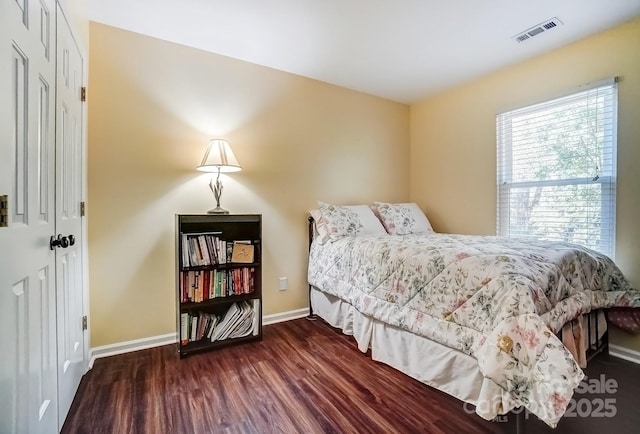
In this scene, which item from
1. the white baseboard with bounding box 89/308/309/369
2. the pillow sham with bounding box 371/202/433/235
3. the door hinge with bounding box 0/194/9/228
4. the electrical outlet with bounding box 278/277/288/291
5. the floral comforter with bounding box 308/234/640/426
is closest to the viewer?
the door hinge with bounding box 0/194/9/228

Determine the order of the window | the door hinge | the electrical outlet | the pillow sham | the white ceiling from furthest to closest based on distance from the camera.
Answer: the pillow sham, the electrical outlet, the window, the white ceiling, the door hinge

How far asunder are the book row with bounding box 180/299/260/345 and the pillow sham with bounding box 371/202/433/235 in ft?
4.89

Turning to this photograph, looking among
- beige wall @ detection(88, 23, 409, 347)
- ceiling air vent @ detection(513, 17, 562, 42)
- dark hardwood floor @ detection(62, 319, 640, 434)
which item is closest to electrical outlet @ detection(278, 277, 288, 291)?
beige wall @ detection(88, 23, 409, 347)

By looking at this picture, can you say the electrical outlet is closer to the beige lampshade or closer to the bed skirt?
the bed skirt

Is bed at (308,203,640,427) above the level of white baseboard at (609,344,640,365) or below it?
above

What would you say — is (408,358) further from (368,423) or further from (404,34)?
(404,34)

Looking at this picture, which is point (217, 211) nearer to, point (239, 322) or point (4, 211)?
point (239, 322)

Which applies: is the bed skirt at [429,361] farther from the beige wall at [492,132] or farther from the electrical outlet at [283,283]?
the beige wall at [492,132]

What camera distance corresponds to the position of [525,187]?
2709 mm

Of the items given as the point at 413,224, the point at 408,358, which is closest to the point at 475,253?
the point at 408,358

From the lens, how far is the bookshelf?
2.14 meters

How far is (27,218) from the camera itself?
3.29 feet

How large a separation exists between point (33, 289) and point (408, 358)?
1.84m

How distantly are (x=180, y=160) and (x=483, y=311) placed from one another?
2.34m
